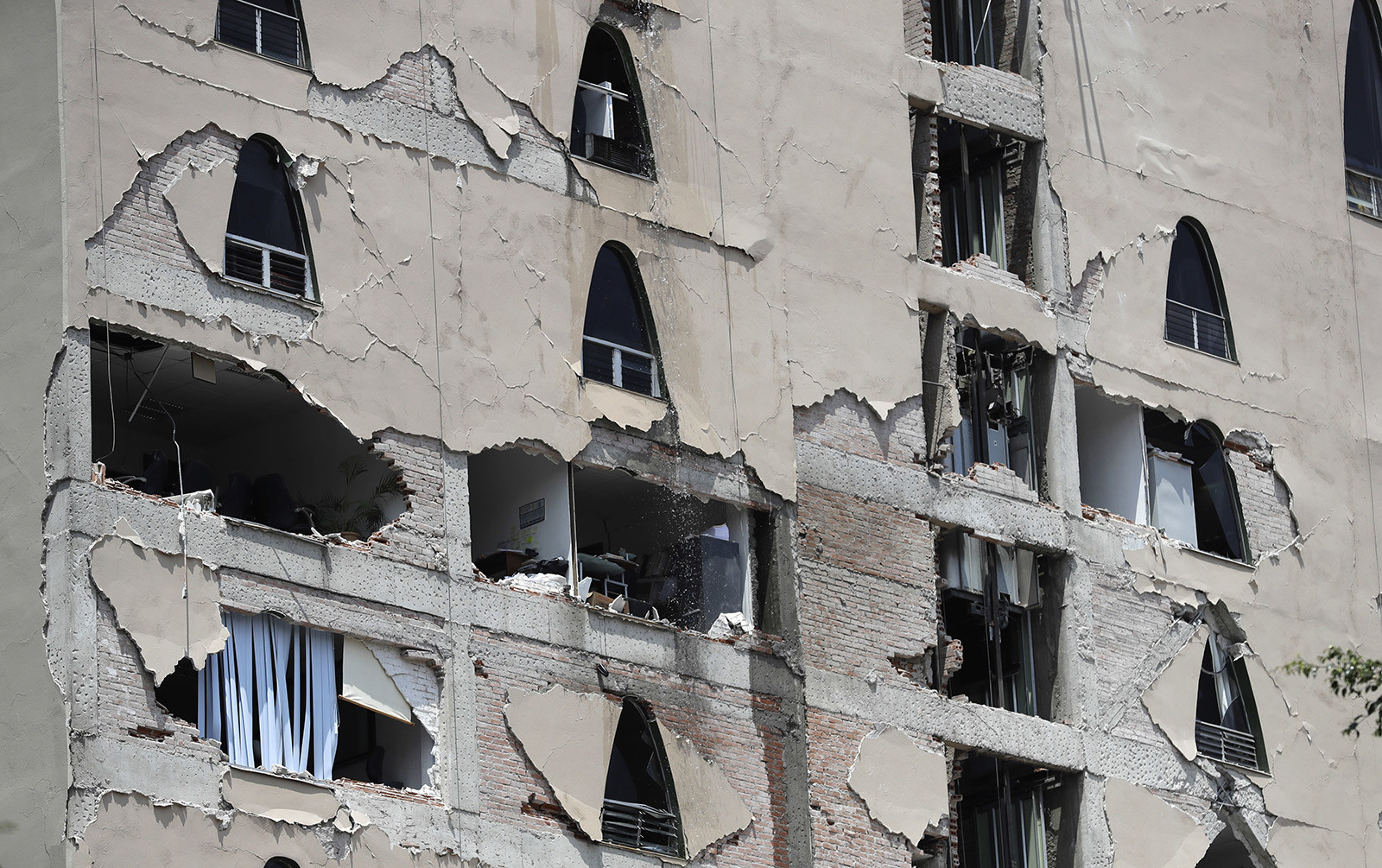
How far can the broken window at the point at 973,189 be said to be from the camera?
36375 mm

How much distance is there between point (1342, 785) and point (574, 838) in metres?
13.1

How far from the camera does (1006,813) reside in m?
34.0

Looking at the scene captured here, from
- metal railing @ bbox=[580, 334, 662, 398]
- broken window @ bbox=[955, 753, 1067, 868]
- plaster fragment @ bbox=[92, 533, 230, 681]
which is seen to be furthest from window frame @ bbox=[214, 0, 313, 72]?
broken window @ bbox=[955, 753, 1067, 868]

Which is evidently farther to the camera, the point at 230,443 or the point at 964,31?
the point at 964,31

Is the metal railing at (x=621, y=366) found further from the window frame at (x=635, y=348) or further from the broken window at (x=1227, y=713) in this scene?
the broken window at (x=1227, y=713)

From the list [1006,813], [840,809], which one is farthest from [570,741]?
[1006,813]

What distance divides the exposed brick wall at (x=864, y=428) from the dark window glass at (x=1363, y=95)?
11.0 m

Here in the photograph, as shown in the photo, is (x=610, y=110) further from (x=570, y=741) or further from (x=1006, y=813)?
(x=1006, y=813)

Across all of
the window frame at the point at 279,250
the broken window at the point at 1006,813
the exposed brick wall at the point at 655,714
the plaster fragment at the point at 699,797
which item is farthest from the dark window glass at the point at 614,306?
the broken window at the point at 1006,813

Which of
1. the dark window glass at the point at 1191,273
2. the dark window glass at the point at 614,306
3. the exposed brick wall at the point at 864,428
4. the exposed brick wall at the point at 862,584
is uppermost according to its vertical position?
the dark window glass at the point at 1191,273

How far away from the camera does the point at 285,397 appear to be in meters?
29.4

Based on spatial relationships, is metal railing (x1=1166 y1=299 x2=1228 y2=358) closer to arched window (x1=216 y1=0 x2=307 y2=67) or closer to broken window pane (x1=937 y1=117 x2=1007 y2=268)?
broken window pane (x1=937 y1=117 x2=1007 y2=268)

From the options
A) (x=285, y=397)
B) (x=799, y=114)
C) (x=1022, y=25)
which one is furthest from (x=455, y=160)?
(x=1022, y=25)

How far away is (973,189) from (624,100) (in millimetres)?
7039
